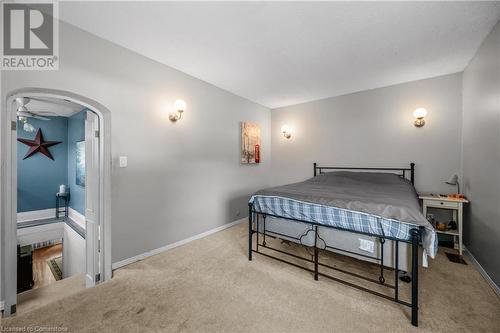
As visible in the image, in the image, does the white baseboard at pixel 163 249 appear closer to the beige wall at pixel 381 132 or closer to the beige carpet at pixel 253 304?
the beige carpet at pixel 253 304

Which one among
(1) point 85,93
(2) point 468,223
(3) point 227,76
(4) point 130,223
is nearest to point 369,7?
(3) point 227,76

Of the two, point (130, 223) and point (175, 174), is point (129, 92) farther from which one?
point (130, 223)

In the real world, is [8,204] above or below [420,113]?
below

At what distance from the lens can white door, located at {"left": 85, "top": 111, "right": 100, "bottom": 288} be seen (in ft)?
7.68

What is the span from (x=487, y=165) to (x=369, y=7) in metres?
2.26

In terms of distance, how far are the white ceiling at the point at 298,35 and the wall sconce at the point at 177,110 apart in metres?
0.58

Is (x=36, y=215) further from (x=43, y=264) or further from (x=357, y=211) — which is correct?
(x=357, y=211)

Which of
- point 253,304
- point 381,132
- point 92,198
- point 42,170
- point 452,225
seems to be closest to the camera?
point 253,304

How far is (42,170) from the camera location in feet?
15.2

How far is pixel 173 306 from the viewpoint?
184 cm

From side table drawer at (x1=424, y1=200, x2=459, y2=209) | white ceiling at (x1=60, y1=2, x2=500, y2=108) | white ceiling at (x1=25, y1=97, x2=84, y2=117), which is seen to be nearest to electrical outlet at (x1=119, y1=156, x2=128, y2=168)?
white ceiling at (x1=60, y1=2, x2=500, y2=108)

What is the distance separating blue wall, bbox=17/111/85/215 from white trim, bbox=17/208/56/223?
0.08 m

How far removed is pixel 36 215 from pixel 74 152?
175 cm

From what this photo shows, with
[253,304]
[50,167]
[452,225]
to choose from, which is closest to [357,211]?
[253,304]
